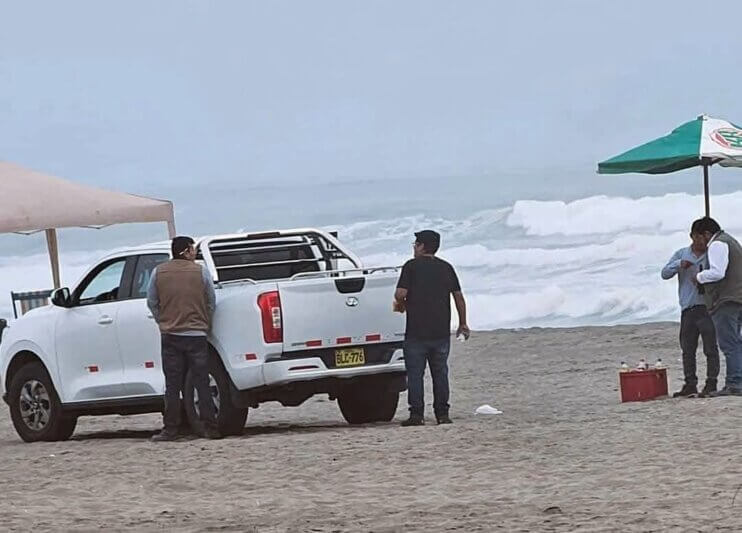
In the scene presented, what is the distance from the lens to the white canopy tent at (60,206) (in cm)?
1922

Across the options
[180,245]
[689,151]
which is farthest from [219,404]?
[689,151]

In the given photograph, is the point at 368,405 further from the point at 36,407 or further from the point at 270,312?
the point at 36,407

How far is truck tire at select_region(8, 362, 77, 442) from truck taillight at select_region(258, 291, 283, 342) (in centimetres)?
223

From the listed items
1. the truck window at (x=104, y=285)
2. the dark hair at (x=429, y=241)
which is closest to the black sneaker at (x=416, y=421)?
the dark hair at (x=429, y=241)

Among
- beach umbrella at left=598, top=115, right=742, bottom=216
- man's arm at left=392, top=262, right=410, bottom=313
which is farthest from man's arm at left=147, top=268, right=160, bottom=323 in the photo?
beach umbrella at left=598, top=115, right=742, bottom=216

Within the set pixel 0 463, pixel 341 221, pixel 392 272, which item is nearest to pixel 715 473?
pixel 392 272

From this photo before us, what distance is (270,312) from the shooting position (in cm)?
1308

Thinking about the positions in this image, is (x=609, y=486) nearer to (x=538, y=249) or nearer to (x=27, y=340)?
(x=27, y=340)

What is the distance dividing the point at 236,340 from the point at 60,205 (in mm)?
6829

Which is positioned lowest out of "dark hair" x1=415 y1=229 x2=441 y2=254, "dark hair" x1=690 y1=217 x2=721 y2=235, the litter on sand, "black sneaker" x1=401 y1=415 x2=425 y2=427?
the litter on sand

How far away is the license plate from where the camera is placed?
13438 mm

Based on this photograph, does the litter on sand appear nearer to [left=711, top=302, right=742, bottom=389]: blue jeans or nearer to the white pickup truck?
the white pickup truck

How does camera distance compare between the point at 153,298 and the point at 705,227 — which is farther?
the point at 705,227

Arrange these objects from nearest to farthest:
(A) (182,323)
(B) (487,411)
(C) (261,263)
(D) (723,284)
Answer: (A) (182,323) < (D) (723,284) < (C) (261,263) < (B) (487,411)
